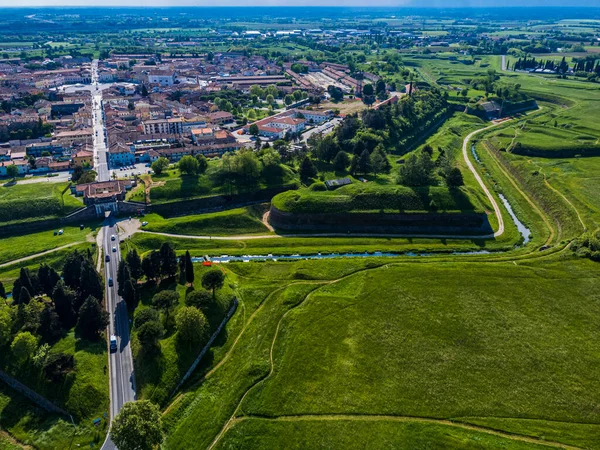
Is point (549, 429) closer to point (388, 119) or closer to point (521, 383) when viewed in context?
point (521, 383)

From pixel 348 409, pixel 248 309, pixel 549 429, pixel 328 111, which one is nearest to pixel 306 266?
pixel 248 309

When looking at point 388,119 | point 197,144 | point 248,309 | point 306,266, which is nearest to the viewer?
point 248,309

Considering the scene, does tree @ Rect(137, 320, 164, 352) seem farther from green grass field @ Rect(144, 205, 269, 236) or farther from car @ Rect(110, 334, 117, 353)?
green grass field @ Rect(144, 205, 269, 236)

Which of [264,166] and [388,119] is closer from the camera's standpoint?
[264,166]

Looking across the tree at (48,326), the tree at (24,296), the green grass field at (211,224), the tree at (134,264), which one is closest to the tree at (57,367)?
the tree at (48,326)

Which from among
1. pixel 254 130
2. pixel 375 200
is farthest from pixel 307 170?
pixel 254 130

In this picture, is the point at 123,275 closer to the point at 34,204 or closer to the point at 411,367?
the point at 34,204
